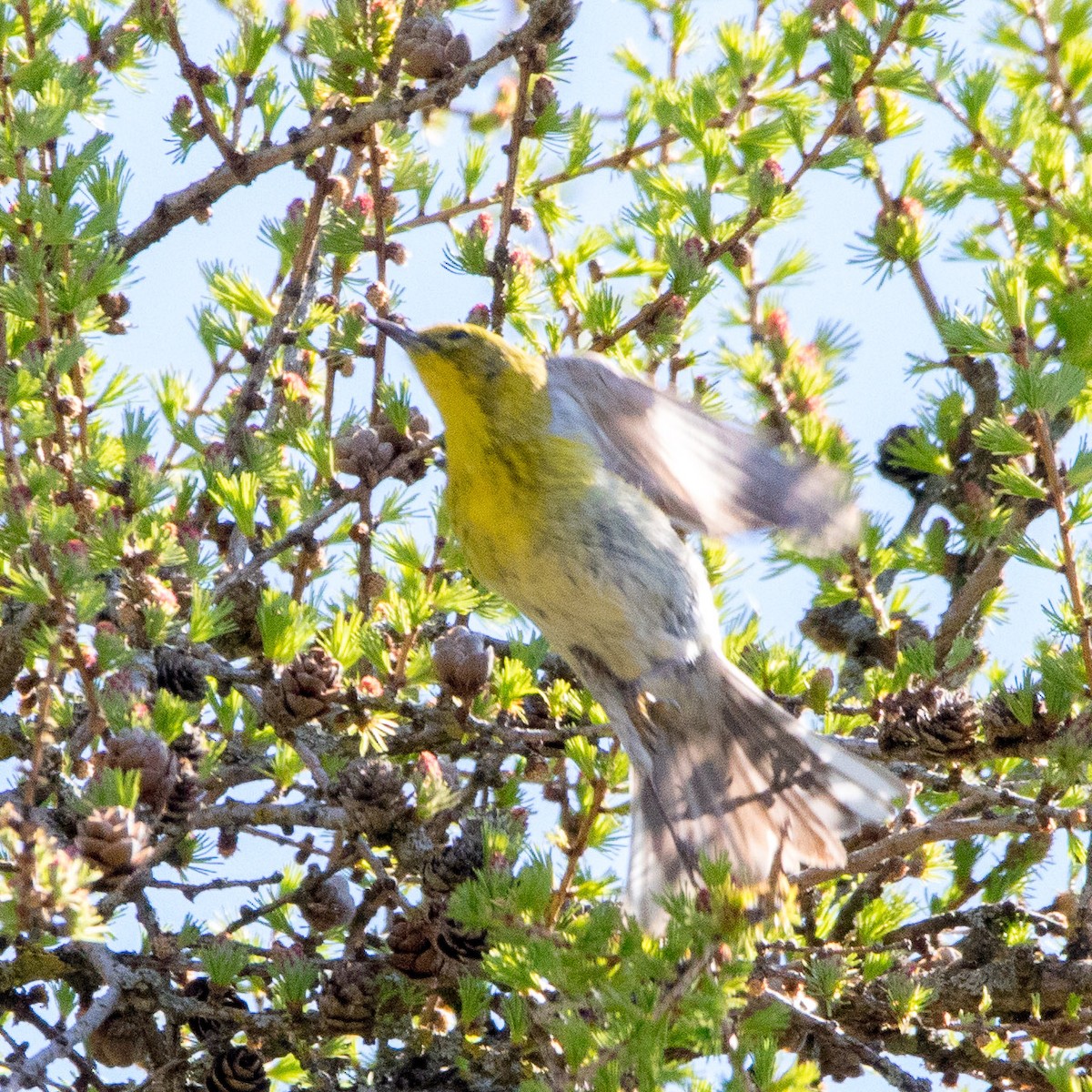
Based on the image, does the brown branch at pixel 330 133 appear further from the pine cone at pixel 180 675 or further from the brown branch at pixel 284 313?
the pine cone at pixel 180 675

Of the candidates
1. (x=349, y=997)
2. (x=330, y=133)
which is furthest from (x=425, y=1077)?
(x=330, y=133)

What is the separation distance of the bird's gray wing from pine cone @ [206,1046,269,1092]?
1.45m

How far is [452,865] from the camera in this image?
7.88ft

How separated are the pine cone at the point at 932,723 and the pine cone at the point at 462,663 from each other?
76cm

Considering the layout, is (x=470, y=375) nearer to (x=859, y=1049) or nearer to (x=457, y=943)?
(x=457, y=943)

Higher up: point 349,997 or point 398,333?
point 398,333

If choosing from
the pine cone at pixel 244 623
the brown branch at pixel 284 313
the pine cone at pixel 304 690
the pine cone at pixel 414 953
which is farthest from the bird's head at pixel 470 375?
the pine cone at pixel 414 953

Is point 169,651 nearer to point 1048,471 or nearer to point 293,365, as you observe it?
point 293,365

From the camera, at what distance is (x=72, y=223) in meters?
2.42

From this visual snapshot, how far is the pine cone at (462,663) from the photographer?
8.68 ft

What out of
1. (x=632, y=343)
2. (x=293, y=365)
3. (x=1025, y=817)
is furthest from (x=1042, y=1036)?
(x=293, y=365)

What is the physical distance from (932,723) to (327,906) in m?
1.22

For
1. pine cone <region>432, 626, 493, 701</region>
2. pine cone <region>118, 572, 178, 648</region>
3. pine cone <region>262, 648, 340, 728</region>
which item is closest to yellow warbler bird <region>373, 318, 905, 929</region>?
Answer: pine cone <region>432, 626, 493, 701</region>

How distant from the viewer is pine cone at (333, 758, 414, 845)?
2.43 m
